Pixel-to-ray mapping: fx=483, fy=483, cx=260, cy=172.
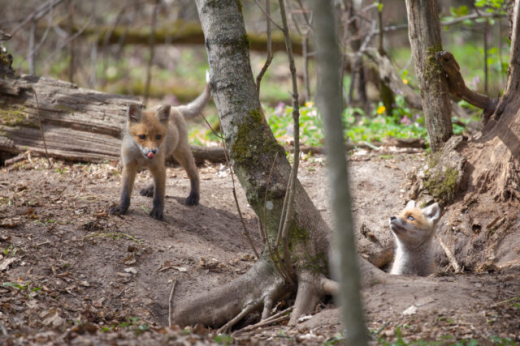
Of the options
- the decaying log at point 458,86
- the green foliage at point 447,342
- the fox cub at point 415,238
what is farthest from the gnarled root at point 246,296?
the decaying log at point 458,86

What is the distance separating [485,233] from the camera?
5.41m

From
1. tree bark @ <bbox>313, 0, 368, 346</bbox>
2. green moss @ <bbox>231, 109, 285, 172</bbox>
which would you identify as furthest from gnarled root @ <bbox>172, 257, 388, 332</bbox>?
tree bark @ <bbox>313, 0, 368, 346</bbox>

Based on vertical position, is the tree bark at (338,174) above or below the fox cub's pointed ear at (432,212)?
above

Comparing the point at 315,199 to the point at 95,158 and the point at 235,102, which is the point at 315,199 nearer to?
the point at 235,102

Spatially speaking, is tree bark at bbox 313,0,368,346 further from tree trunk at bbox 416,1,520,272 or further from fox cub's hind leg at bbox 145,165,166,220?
fox cub's hind leg at bbox 145,165,166,220

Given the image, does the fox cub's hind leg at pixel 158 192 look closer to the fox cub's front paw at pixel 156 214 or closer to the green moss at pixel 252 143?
the fox cub's front paw at pixel 156 214

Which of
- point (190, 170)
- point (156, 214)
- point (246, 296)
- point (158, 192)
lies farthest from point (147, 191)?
point (246, 296)

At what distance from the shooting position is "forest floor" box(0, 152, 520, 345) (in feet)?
10.8

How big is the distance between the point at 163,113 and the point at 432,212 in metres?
3.53

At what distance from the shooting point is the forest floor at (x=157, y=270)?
3287mm

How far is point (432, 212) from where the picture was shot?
18.3ft

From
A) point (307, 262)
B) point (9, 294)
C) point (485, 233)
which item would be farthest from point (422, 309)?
point (9, 294)

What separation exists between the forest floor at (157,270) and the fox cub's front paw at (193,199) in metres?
0.10

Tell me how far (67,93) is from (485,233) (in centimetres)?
644
